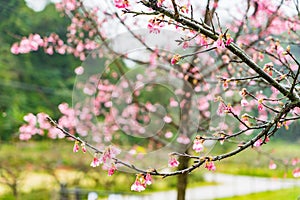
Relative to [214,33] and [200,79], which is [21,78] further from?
[214,33]

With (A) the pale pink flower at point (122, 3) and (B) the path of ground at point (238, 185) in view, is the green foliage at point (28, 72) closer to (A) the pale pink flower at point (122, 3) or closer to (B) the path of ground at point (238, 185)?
(B) the path of ground at point (238, 185)

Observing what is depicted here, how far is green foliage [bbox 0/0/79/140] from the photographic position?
7.09m

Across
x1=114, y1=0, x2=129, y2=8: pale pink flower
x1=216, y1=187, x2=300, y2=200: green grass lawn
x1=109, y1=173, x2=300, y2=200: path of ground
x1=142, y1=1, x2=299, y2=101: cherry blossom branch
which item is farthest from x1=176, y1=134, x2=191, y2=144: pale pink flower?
x1=109, y1=173, x2=300, y2=200: path of ground

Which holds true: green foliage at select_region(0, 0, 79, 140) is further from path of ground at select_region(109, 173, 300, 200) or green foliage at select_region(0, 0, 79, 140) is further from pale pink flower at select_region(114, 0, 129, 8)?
pale pink flower at select_region(114, 0, 129, 8)

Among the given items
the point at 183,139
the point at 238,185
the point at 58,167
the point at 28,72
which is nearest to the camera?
the point at 183,139

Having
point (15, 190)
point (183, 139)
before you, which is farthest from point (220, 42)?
point (15, 190)

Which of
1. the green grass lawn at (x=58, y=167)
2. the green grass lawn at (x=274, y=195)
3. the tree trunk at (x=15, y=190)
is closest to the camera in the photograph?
the tree trunk at (x=15, y=190)

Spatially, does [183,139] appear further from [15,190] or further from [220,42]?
[15,190]

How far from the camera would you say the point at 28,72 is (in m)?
7.73

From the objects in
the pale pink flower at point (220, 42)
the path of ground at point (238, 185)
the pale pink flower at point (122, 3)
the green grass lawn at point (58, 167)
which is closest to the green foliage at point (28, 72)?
the green grass lawn at point (58, 167)

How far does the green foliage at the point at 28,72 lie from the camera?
23.3 ft

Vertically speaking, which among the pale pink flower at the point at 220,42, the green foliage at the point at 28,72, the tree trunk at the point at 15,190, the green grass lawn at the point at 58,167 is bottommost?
the pale pink flower at the point at 220,42

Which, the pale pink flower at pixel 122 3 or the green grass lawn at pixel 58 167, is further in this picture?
the green grass lawn at pixel 58 167

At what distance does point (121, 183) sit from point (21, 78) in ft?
9.55
